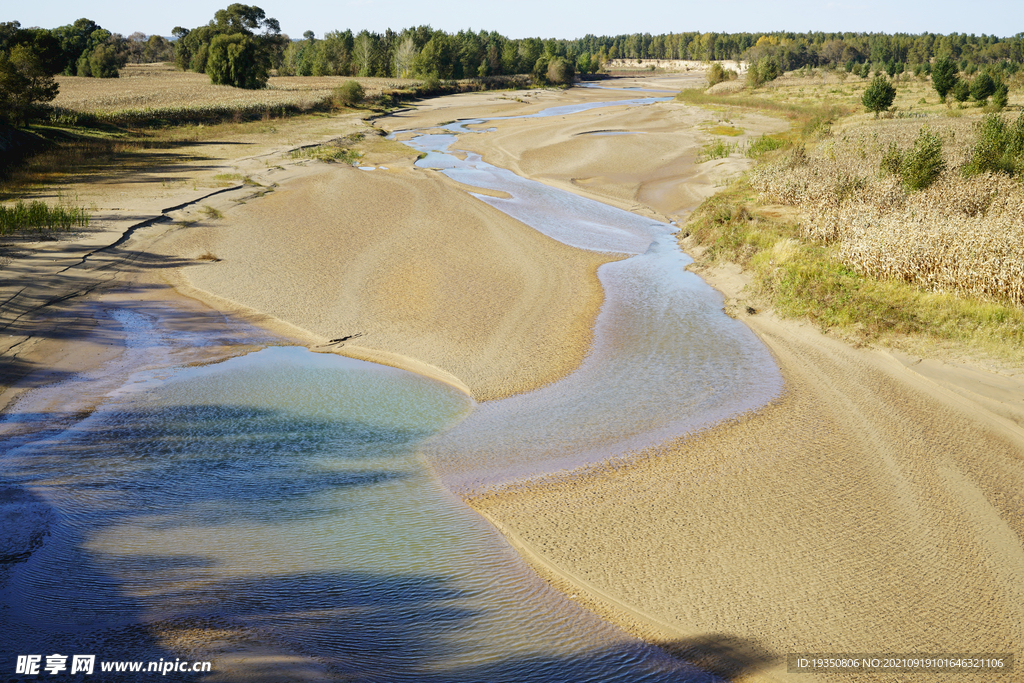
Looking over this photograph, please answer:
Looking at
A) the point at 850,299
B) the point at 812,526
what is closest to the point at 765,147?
the point at 850,299

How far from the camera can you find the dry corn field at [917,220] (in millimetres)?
12289

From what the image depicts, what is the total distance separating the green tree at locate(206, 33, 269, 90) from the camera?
2197 inches

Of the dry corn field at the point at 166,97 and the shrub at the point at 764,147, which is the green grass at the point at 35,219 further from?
the shrub at the point at 764,147

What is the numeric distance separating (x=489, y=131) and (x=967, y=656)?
43538mm

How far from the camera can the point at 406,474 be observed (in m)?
7.81

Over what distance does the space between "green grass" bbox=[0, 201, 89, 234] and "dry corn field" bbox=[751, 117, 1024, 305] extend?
58.8 feet

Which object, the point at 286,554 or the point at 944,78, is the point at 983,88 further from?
the point at 286,554

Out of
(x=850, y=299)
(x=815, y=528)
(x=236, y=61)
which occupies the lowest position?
(x=815, y=528)

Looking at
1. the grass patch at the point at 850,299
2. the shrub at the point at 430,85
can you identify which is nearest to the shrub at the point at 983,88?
the grass patch at the point at 850,299

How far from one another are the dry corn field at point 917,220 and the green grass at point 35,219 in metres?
17.9

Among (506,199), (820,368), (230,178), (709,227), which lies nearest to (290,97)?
(230,178)

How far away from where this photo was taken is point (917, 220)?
14023 millimetres

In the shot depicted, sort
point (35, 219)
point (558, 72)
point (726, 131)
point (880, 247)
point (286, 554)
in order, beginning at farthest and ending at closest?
point (558, 72) < point (726, 131) < point (35, 219) < point (880, 247) < point (286, 554)

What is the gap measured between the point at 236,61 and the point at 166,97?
34.3 feet
